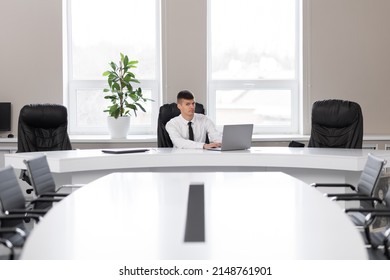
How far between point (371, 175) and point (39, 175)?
85.2 inches

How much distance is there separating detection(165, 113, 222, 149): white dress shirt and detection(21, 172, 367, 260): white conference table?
7.04 ft

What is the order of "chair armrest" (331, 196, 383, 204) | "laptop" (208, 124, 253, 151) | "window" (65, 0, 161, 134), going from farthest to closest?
"window" (65, 0, 161, 134)
"laptop" (208, 124, 253, 151)
"chair armrest" (331, 196, 383, 204)

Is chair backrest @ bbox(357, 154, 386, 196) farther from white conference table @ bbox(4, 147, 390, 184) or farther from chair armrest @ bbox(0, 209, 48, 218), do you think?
chair armrest @ bbox(0, 209, 48, 218)

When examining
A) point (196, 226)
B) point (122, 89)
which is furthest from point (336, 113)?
point (196, 226)

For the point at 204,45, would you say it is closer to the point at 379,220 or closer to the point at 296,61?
the point at 296,61

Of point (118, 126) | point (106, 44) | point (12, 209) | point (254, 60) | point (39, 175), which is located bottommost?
point (12, 209)

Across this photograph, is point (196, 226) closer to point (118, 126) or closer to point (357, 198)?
point (357, 198)

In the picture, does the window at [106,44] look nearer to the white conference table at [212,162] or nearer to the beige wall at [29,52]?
the beige wall at [29,52]

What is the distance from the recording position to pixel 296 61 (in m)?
8.31

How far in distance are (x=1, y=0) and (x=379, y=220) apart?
5309mm

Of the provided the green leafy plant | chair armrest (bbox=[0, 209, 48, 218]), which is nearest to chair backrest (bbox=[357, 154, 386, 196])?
chair armrest (bbox=[0, 209, 48, 218])

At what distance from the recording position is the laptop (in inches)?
215

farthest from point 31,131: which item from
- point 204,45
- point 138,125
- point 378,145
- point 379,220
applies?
point 378,145

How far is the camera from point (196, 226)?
2.53 m
